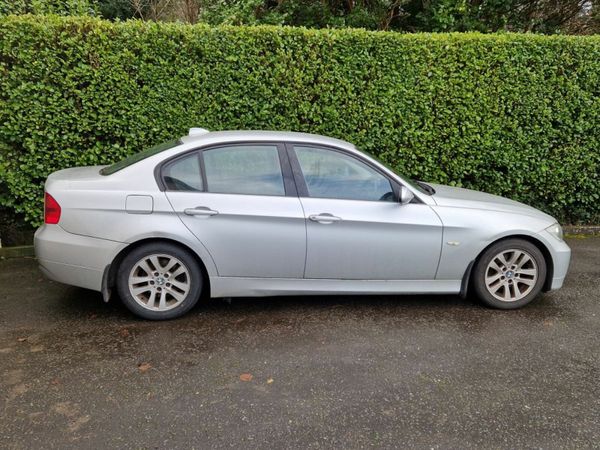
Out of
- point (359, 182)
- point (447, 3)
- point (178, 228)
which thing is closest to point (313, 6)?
point (447, 3)

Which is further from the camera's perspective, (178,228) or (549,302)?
(549,302)

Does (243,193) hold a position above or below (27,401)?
above

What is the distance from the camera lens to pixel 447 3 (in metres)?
7.62

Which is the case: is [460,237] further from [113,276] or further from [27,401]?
[27,401]

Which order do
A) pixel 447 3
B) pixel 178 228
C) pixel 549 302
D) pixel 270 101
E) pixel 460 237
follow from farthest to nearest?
pixel 447 3 → pixel 270 101 → pixel 549 302 → pixel 460 237 → pixel 178 228

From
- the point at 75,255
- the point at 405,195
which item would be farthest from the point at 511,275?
the point at 75,255

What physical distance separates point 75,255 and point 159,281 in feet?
2.20

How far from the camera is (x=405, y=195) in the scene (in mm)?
3715

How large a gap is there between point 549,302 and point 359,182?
7.04ft

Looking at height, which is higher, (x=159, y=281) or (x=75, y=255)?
(x=75, y=255)

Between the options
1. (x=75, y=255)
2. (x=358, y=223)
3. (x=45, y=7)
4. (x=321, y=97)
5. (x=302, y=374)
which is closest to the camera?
(x=302, y=374)

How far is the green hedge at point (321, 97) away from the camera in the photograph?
5227mm

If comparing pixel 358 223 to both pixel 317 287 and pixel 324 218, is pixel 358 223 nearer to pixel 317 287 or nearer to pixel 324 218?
pixel 324 218

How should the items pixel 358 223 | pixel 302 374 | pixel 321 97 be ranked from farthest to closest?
pixel 321 97, pixel 358 223, pixel 302 374
